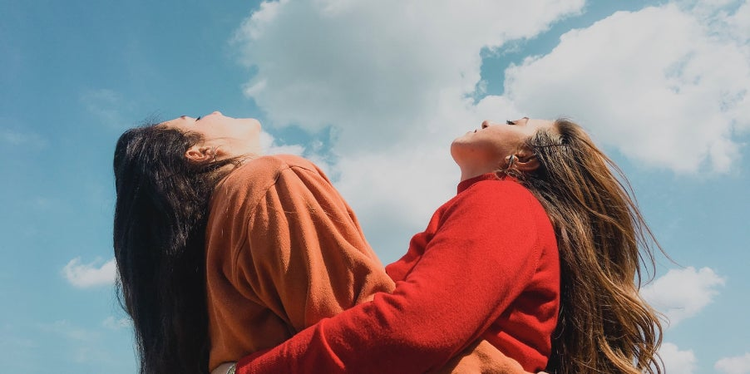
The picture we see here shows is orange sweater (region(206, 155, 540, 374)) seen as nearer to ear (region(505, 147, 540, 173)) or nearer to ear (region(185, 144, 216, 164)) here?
ear (region(185, 144, 216, 164))

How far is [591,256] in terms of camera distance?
3576mm

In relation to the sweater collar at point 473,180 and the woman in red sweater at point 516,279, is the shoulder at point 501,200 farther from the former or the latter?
the sweater collar at point 473,180

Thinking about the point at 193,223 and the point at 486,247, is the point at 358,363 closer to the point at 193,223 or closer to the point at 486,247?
the point at 486,247

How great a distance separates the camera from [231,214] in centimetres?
309

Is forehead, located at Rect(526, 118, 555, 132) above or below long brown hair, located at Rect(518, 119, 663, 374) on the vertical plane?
above

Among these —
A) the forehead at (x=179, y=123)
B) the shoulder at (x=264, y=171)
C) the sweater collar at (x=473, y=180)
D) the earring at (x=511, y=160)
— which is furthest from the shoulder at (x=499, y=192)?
the forehead at (x=179, y=123)

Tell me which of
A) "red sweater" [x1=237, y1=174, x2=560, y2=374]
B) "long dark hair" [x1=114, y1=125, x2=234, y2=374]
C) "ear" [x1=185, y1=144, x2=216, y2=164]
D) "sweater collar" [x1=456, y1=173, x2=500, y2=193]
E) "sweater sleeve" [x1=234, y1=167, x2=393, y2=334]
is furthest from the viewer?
"sweater collar" [x1=456, y1=173, x2=500, y2=193]

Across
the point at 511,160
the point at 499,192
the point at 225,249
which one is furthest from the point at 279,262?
the point at 511,160

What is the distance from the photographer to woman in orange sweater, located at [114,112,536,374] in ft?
9.45

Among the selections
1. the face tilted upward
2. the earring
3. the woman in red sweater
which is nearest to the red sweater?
the woman in red sweater

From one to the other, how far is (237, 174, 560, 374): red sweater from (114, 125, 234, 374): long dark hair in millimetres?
568

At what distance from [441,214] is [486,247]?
0.70 meters

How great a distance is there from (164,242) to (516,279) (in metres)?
1.75

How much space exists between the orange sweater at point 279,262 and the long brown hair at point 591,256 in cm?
116
